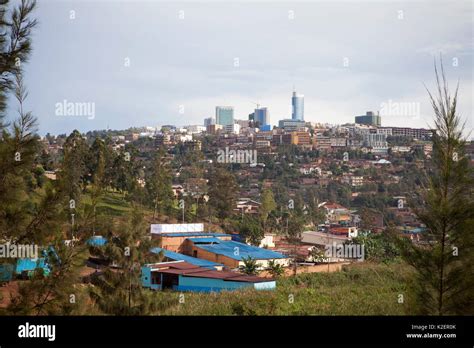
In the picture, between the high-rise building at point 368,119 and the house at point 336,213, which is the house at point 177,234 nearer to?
the house at point 336,213

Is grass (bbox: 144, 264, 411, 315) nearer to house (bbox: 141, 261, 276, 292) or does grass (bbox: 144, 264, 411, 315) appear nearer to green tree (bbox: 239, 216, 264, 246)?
house (bbox: 141, 261, 276, 292)

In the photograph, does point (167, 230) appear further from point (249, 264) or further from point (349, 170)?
point (349, 170)

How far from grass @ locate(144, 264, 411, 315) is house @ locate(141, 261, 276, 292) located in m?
1.24

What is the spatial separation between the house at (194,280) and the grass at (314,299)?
4.07 feet

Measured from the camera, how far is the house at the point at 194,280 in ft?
42.5

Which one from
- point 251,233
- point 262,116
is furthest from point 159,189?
point 262,116

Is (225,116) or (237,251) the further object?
(225,116)

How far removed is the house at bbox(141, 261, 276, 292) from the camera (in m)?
13.0

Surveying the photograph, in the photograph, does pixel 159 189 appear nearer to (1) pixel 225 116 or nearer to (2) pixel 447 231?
(2) pixel 447 231

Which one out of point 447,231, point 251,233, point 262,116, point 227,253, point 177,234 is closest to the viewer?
point 447,231

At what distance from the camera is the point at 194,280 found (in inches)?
523

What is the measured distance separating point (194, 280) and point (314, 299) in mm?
4309

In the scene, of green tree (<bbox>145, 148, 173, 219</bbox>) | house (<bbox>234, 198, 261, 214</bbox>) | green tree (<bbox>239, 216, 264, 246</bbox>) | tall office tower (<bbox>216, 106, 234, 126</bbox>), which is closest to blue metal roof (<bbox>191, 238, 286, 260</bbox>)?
green tree (<bbox>239, 216, 264, 246</bbox>)
